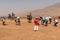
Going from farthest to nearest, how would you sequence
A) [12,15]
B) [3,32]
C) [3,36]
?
[12,15] → [3,32] → [3,36]

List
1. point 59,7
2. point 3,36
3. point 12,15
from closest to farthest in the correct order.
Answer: point 3,36 → point 12,15 → point 59,7

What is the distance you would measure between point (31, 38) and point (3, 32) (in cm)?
399

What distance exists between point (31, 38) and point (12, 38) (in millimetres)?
1643

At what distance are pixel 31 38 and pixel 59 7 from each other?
380 feet

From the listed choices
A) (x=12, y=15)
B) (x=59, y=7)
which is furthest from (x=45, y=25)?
(x=59, y=7)

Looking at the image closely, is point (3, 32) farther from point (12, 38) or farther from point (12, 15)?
point (12, 15)

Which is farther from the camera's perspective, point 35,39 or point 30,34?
point 30,34

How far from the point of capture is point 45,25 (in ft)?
101

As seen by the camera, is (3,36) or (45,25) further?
(45,25)

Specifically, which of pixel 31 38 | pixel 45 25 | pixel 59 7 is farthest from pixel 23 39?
pixel 59 7

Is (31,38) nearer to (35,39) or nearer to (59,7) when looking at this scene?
(35,39)

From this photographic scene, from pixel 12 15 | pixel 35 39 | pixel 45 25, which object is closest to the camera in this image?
pixel 35 39

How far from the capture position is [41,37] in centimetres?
2172

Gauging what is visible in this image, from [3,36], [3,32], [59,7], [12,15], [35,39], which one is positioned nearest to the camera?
[35,39]
